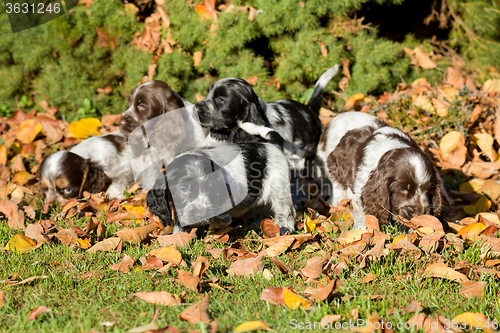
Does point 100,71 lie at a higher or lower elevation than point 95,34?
lower

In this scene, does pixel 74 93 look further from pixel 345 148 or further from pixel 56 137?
pixel 345 148

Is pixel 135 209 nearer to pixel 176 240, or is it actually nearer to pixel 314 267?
pixel 176 240

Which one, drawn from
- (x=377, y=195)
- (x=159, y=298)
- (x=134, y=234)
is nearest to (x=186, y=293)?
(x=159, y=298)

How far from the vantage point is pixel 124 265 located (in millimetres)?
3061

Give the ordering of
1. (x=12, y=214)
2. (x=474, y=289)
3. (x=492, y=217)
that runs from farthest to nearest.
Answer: (x=12, y=214) < (x=492, y=217) < (x=474, y=289)

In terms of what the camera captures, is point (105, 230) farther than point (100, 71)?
No

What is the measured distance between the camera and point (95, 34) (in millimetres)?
Answer: 6422

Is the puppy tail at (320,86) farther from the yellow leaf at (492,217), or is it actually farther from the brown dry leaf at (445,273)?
the brown dry leaf at (445,273)

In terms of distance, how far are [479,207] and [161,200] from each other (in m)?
3.22

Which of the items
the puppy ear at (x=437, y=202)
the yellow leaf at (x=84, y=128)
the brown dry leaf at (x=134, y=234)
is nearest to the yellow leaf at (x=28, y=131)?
the yellow leaf at (x=84, y=128)

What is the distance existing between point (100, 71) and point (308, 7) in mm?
3356

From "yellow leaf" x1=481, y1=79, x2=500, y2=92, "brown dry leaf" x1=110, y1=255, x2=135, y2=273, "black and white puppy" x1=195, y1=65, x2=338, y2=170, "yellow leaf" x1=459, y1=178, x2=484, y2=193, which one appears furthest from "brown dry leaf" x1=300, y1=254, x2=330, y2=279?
"yellow leaf" x1=481, y1=79, x2=500, y2=92

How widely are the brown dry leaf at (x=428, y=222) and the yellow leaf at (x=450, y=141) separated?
214 cm

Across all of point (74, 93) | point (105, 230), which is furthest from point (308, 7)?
point (105, 230)
